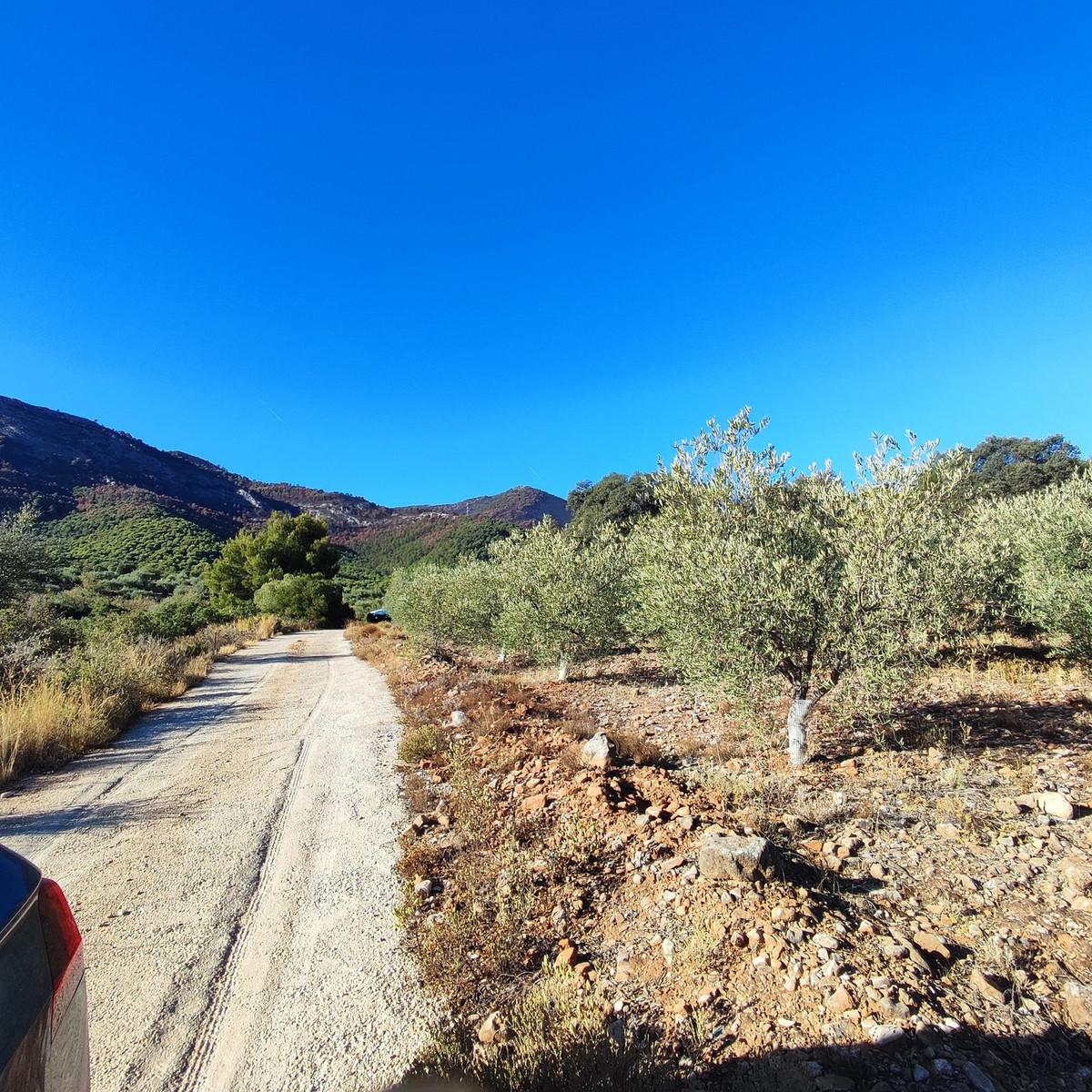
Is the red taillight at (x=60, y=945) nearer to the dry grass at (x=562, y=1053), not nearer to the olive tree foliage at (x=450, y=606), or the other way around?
the dry grass at (x=562, y=1053)

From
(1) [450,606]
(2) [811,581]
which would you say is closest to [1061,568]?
(2) [811,581]

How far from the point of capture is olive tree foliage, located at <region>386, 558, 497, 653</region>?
60.0ft

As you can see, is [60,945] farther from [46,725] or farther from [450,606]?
[450,606]

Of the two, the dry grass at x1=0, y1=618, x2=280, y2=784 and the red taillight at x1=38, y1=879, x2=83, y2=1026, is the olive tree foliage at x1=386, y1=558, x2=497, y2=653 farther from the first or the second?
the red taillight at x1=38, y1=879, x2=83, y2=1026

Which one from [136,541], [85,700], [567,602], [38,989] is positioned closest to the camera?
[38,989]

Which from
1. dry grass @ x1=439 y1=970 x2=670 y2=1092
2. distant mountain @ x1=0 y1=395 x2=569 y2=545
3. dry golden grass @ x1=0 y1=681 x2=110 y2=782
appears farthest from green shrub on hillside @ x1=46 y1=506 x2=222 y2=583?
dry grass @ x1=439 y1=970 x2=670 y2=1092

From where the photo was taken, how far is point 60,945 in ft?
5.65

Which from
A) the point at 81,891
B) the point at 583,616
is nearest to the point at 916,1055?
the point at 81,891

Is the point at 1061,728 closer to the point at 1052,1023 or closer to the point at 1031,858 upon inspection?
the point at 1031,858

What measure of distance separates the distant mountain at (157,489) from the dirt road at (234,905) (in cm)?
4672

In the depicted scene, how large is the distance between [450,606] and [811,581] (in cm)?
1488

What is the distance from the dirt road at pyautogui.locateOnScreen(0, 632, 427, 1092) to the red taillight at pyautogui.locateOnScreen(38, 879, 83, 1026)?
59.5 inches

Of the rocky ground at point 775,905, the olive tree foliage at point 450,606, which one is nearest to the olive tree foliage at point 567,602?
the olive tree foliage at point 450,606

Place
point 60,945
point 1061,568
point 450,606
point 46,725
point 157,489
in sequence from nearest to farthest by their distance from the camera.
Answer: point 60,945 < point 46,725 < point 1061,568 < point 450,606 < point 157,489
